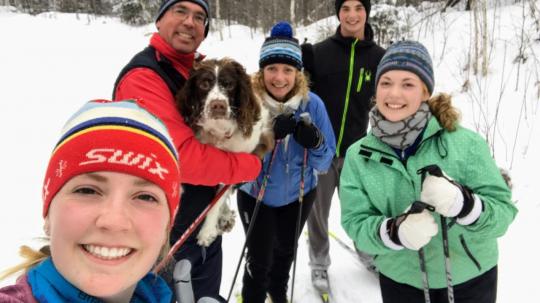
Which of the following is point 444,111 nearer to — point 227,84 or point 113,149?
point 227,84

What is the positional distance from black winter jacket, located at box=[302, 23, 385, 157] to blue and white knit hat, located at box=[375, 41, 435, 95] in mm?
1421

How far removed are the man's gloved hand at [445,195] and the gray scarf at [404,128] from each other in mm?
274

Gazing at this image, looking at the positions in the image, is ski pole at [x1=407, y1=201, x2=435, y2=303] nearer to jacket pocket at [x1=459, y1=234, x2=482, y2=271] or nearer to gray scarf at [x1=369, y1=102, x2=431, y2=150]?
jacket pocket at [x1=459, y1=234, x2=482, y2=271]

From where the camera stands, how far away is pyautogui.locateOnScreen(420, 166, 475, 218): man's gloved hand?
1619 mm

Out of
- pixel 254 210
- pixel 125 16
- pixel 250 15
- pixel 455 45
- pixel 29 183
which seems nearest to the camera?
pixel 254 210

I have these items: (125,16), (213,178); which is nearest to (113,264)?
(213,178)

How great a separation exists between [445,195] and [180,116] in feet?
4.57

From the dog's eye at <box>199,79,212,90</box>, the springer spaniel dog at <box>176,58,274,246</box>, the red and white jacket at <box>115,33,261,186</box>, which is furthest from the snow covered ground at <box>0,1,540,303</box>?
the dog's eye at <box>199,79,212,90</box>

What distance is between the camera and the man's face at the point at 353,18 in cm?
342

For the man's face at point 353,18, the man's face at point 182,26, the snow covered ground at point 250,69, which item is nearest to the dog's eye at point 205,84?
the man's face at point 182,26

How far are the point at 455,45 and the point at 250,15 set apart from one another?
12782mm

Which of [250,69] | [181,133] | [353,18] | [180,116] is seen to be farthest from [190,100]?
[250,69]

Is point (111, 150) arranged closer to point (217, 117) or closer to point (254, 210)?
point (217, 117)

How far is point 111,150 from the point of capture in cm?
105
